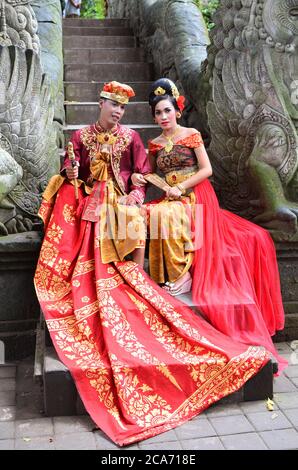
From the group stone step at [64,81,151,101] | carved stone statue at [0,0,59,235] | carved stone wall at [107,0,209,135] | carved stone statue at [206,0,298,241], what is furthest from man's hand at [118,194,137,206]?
stone step at [64,81,151,101]

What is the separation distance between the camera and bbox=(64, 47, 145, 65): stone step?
23.1ft

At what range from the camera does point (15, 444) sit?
3.23 meters

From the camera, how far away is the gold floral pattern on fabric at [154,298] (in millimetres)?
3689

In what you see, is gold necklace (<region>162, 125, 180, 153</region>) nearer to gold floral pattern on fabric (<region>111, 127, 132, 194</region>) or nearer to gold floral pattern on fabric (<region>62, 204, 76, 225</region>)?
gold floral pattern on fabric (<region>111, 127, 132, 194</region>)

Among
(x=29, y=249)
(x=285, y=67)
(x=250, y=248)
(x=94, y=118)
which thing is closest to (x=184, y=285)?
(x=250, y=248)

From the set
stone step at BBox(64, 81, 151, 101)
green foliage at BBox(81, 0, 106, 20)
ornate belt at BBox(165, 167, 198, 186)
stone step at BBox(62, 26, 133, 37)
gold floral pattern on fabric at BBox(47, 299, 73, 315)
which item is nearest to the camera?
gold floral pattern on fabric at BBox(47, 299, 73, 315)

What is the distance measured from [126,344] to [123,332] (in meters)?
0.08

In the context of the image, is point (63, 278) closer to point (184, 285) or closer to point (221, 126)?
point (184, 285)

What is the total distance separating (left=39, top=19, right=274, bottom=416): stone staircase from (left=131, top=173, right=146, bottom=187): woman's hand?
0.77m

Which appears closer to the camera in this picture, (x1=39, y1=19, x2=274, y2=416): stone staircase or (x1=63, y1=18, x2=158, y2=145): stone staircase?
(x1=39, y1=19, x2=274, y2=416): stone staircase

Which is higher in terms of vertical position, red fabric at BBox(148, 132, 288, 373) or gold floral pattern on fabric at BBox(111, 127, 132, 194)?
gold floral pattern on fabric at BBox(111, 127, 132, 194)

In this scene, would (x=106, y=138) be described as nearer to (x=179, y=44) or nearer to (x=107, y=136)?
(x=107, y=136)

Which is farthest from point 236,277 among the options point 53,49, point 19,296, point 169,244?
point 53,49

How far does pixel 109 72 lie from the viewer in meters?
6.88
